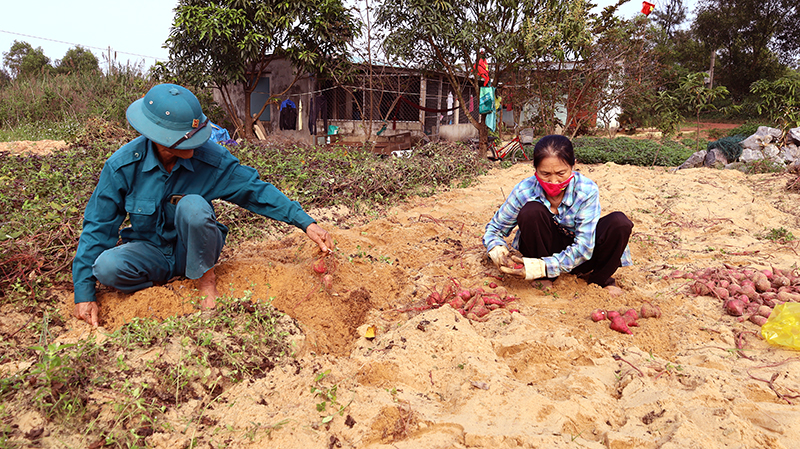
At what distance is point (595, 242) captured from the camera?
292 centimetres

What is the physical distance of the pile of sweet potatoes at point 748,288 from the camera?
261 centimetres

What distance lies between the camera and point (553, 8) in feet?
29.3

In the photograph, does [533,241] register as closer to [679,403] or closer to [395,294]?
[395,294]

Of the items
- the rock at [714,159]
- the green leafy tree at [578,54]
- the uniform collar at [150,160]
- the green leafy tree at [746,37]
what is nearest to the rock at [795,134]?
the rock at [714,159]

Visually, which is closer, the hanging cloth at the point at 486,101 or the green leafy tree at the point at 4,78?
the hanging cloth at the point at 486,101

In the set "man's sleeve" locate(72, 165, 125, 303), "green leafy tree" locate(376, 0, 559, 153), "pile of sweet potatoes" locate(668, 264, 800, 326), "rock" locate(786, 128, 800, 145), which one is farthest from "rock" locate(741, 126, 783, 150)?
"man's sleeve" locate(72, 165, 125, 303)

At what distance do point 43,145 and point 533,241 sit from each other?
319 inches

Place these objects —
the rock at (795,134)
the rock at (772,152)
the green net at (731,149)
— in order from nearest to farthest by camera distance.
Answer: the rock at (772,152), the rock at (795,134), the green net at (731,149)

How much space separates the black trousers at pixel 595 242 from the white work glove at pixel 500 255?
0.16 metres

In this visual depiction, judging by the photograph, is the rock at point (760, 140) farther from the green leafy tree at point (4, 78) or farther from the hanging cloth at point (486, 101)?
the green leafy tree at point (4, 78)

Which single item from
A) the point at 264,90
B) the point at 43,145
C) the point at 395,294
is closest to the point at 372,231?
the point at 395,294

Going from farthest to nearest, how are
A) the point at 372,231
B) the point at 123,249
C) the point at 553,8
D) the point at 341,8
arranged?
the point at 341,8, the point at 553,8, the point at 372,231, the point at 123,249

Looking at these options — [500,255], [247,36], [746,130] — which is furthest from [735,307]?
[746,130]

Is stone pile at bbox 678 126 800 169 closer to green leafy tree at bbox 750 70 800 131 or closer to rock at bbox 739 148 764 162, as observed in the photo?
rock at bbox 739 148 764 162
